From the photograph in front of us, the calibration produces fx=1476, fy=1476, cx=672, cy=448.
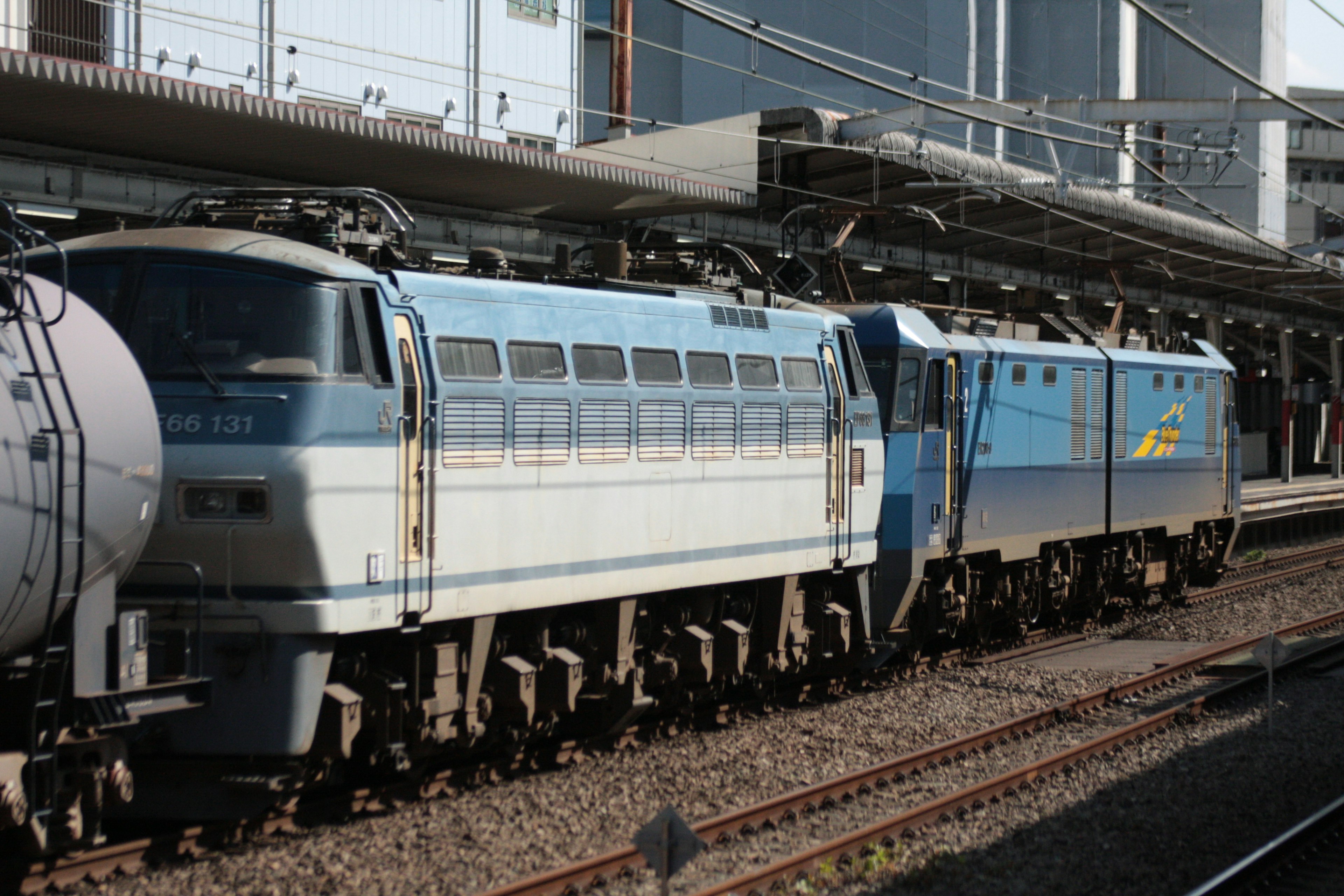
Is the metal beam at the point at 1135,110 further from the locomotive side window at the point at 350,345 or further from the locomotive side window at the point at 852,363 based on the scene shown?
the locomotive side window at the point at 350,345

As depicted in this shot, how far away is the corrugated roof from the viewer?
560 inches

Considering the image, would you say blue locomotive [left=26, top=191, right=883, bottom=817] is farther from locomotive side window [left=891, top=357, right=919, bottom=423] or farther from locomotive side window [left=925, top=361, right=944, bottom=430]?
locomotive side window [left=925, top=361, right=944, bottom=430]

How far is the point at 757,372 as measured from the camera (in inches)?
516

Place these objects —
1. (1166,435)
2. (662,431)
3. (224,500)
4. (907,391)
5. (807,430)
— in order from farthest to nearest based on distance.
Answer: (1166,435)
(907,391)
(807,430)
(662,431)
(224,500)

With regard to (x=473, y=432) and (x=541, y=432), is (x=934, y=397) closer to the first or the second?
(x=541, y=432)

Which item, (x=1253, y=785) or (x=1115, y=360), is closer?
(x=1253, y=785)

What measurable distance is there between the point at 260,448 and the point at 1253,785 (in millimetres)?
8281

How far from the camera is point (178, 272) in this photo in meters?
9.12

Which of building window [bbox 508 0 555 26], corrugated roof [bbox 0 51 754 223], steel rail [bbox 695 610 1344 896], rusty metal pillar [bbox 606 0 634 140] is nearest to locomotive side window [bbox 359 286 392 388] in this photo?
steel rail [bbox 695 610 1344 896]

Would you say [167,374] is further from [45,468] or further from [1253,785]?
[1253,785]

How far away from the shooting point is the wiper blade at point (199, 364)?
8844 mm

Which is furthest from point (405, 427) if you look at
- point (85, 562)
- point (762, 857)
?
point (762, 857)

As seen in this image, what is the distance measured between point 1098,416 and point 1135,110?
160 inches

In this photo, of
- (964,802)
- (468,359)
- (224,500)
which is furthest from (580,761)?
(224,500)
